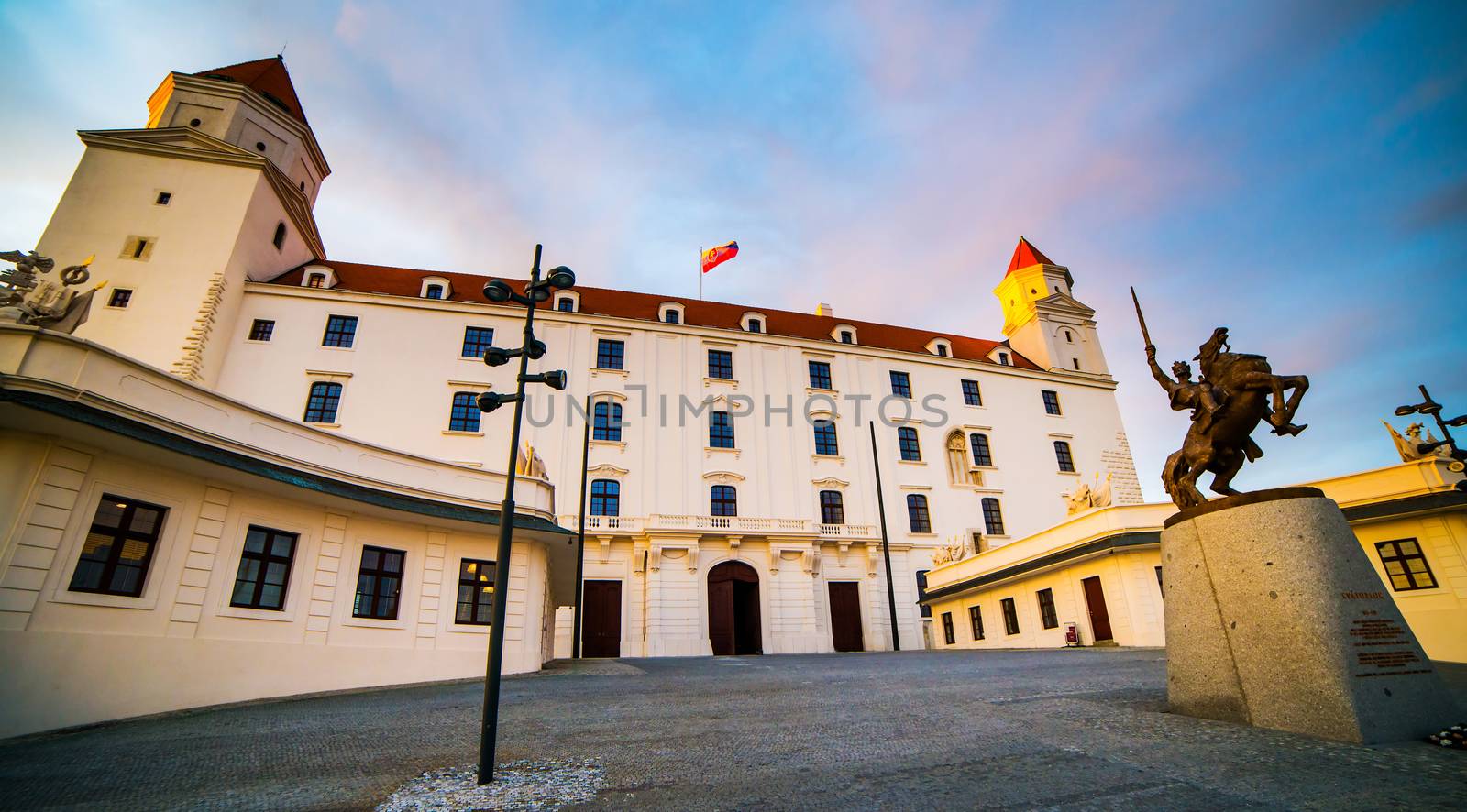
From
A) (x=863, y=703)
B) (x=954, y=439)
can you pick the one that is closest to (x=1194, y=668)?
(x=863, y=703)

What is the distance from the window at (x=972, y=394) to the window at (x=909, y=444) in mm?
4698

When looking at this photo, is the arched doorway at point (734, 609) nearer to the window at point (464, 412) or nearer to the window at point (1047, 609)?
the window at point (1047, 609)

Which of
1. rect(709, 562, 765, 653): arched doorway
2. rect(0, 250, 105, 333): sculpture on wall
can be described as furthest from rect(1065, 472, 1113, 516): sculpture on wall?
rect(0, 250, 105, 333): sculpture on wall

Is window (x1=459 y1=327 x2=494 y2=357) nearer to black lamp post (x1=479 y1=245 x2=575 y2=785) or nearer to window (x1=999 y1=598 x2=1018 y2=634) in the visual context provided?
black lamp post (x1=479 y1=245 x2=575 y2=785)

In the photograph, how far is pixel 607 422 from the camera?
3158 centimetres

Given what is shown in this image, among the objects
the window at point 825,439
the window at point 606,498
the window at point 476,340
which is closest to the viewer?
the window at point 606,498

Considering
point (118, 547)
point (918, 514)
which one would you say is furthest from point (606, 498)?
point (118, 547)

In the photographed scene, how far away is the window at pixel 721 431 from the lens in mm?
32656

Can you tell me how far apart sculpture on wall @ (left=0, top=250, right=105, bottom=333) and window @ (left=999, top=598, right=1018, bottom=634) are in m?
27.4

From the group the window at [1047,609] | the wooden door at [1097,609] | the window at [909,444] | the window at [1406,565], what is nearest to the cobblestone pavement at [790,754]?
the window at [1406,565]

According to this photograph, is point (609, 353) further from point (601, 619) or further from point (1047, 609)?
point (1047, 609)

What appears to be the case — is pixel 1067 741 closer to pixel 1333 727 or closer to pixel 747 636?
pixel 1333 727

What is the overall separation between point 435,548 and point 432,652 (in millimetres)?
2275

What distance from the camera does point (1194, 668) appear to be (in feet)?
21.2
